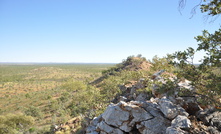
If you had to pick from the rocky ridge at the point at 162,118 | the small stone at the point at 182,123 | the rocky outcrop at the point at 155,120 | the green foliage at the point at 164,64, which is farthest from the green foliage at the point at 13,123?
the small stone at the point at 182,123

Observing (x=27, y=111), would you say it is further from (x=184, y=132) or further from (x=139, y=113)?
(x=184, y=132)

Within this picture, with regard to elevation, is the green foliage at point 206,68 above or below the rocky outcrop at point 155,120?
above

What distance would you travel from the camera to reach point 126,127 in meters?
10.8

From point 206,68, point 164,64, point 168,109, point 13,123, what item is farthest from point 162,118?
point 13,123

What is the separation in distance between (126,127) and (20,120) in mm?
Answer: 30296

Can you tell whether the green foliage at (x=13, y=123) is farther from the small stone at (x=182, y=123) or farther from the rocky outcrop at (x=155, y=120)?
the small stone at (x=182, y=123)

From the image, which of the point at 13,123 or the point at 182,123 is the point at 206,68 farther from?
the point at 13,123

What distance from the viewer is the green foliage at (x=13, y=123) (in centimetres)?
2820

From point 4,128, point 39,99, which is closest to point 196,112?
point 4,128

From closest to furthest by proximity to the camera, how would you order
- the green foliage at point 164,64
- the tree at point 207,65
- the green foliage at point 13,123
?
the tree at point 207,65
the green foliage at point 164,64
the green foliage at point 13,123

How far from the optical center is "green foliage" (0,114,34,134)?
2820cm

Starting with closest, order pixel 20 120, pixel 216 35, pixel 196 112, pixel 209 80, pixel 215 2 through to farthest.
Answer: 1. pixel 215 2
2. pixel 216 35
3. pixel 209 80
4. pixel 196 112
5. pixel 20 120

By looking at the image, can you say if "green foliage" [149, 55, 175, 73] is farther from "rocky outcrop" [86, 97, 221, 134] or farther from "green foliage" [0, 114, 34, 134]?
"green foliage" [0, 114, 34, 134]

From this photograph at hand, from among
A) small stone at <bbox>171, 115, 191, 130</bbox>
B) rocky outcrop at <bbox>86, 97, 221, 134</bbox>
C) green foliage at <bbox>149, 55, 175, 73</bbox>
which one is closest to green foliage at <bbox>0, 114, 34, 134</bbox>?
rocky outcrop at <bbox>86, 97, 221, 134</bbox>
